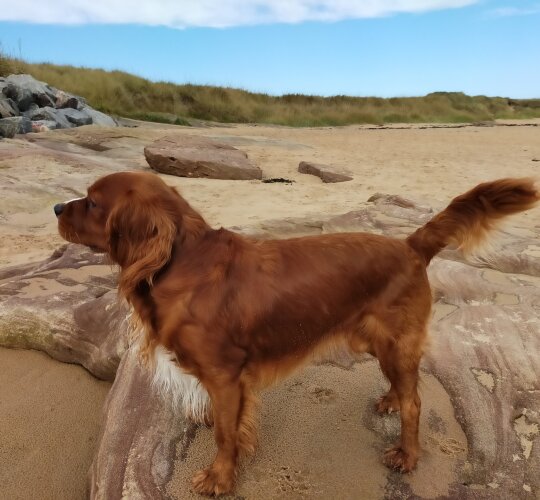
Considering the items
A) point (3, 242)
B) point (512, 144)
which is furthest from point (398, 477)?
point (512, 144)

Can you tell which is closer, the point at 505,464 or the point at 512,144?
the point at 505,464

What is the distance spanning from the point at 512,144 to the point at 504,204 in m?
17.2

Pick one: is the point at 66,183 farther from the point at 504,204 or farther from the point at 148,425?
the point at 504,204

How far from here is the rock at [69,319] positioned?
382 centimetres

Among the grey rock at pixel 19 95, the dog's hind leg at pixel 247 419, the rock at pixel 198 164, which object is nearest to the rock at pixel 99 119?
the grey rock at pixel 19 95

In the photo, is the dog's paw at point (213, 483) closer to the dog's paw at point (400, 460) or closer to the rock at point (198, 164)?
the dog's paw at point (400, 460)

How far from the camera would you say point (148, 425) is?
2812 millimetres

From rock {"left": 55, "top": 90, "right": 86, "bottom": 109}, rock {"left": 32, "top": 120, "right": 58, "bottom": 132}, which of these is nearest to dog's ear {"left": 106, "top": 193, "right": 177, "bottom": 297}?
rock {"left": 32, "top": 120, "right": 58, "bottom": 132}

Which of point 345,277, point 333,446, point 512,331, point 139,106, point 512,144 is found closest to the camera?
point 345,277

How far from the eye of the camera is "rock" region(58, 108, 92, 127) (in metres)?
17.4

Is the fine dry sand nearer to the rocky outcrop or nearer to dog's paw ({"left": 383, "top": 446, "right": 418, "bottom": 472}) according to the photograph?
dog's paw ({"left": 383, "top": 446, "right": 418, "bottom": 472})

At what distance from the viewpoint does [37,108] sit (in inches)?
662

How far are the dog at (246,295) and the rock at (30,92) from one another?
16.0m

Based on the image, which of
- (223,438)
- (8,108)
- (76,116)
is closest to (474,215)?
(223,438)
